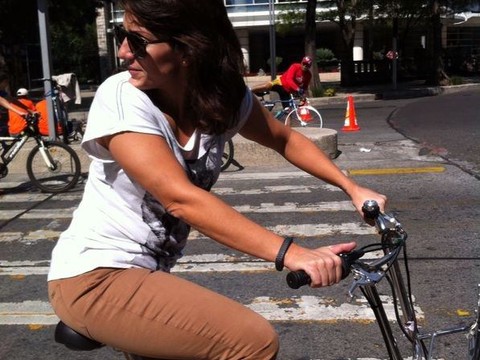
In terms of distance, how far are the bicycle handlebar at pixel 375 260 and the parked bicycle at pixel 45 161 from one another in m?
7.22

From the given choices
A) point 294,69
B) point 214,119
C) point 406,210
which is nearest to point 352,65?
point 294,69

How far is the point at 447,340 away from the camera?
12.2 feet

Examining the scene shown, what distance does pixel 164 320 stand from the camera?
1762mm

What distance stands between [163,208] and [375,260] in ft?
2.09

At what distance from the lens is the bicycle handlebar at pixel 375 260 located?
64.8 inches

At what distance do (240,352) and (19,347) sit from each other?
8.45 ft

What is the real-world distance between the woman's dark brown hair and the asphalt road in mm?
2039

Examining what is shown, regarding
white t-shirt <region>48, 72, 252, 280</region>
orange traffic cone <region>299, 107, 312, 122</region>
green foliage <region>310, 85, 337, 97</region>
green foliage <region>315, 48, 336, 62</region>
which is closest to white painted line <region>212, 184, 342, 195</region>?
orange traffic cone <region>299, 107, 312, 122</region>

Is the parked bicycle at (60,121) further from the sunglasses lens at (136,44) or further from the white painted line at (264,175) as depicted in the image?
the sunglasses lens at (136,44)

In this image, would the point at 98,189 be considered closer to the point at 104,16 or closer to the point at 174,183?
the point at 174,183

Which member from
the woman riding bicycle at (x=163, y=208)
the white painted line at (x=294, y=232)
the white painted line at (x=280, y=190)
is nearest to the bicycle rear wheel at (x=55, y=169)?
the white painted line at (x=280, y=190)

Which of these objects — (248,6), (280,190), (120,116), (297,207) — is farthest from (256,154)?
(248,6)

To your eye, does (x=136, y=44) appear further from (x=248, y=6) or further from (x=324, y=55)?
(x=324, y=55)

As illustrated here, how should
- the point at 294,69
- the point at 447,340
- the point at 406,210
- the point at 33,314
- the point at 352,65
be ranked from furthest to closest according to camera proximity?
the point at 352,65
the point at 294,69
the point at 406,210
the point at 33,314
the point at 447,340
